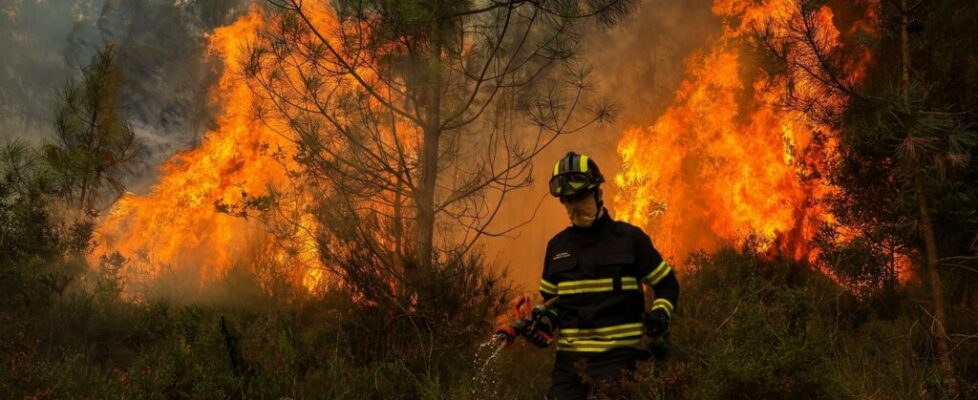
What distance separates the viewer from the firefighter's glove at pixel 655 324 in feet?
9.38

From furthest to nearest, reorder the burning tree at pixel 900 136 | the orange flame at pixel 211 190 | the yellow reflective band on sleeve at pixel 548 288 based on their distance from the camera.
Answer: the orange flame at pixel 211 190
the burning tree at pixel 900 136
the yellow reflective band on sleeve at pixel 548 288

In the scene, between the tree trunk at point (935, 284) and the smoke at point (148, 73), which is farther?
the smoke at point (148, 73)

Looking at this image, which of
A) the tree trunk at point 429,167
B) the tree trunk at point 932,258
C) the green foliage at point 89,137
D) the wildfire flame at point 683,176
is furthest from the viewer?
the green foliage at point 89,137

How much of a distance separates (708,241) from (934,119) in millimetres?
8153

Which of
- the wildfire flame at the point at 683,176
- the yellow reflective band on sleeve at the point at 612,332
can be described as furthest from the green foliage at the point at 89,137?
the yellow reflective band on sleeve at the point at 612,332

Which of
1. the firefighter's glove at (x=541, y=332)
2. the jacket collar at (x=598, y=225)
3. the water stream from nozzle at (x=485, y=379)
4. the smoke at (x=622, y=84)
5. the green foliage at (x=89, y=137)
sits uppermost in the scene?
the smoke at (x=622, y=84)

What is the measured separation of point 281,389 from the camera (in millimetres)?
4285

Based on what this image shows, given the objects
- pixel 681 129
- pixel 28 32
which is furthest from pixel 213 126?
pixel 28 32

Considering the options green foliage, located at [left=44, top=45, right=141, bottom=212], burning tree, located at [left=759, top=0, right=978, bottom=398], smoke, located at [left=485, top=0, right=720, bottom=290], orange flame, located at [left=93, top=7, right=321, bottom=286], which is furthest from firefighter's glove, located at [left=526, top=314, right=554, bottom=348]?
orange flame, located at [left=93, top=7, right=321, bottom=286]

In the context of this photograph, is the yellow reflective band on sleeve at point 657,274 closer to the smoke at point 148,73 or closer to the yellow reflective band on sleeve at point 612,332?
the yellow reflective band on sleeve at point 612,332

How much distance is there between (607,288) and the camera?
3199 millimetres

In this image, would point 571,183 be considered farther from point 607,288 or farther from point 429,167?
point 429,167

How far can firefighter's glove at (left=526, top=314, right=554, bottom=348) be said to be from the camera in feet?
10.7

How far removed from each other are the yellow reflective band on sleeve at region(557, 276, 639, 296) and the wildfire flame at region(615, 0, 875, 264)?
22.4ft
